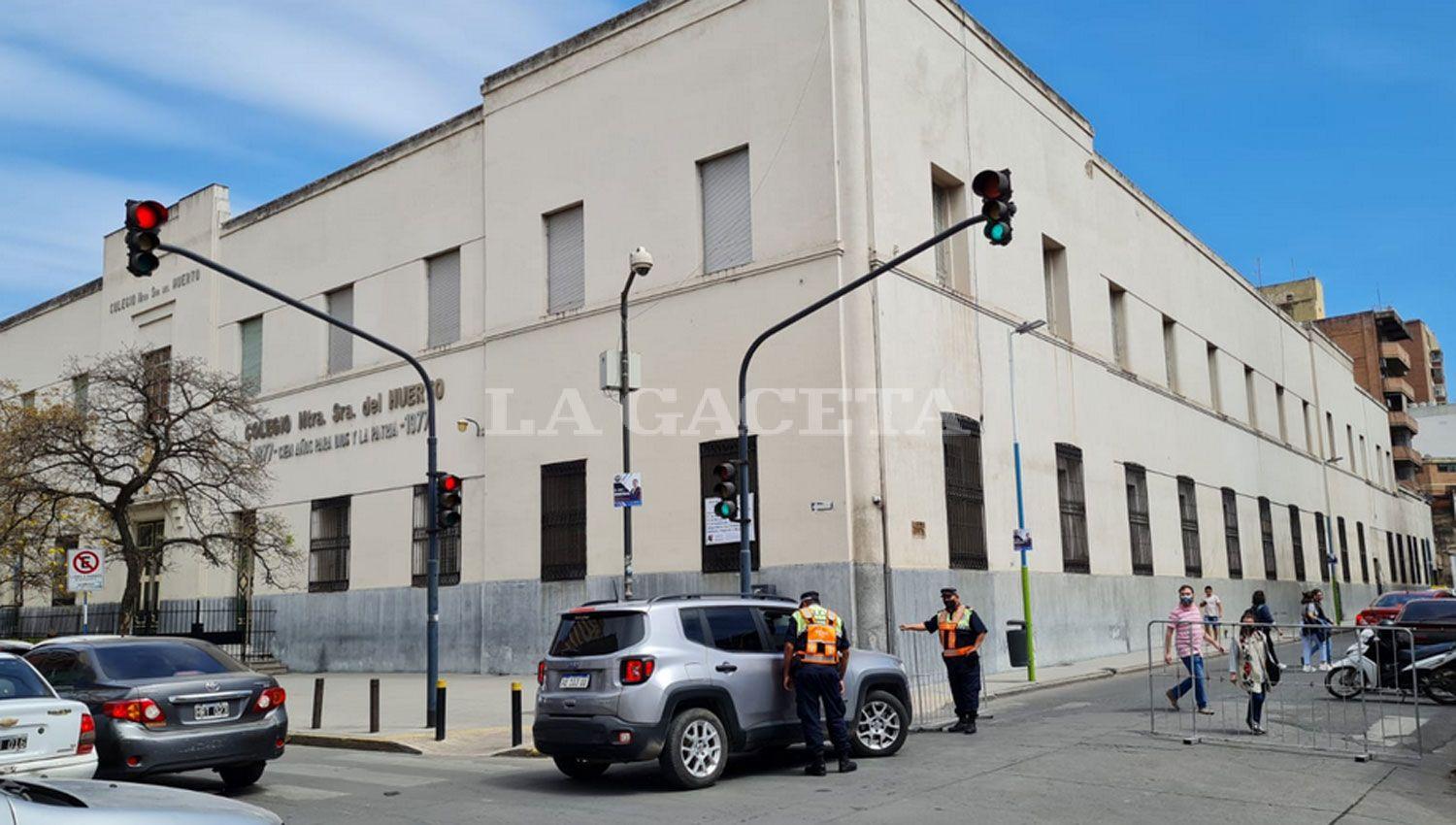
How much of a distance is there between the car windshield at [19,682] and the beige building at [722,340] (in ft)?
46.2

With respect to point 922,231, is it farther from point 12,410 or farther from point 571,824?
point 12,410

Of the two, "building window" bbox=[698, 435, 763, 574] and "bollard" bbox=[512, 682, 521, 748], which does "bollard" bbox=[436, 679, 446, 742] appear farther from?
"building window" bbox=[698, 435, 763, 574]

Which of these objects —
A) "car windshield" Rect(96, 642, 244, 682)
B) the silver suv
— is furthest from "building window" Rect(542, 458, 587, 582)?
"car windshield" Rect(96, 642, 244, 682)

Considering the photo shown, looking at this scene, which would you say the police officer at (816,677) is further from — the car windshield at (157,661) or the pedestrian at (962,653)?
the car windshield at (157,661)

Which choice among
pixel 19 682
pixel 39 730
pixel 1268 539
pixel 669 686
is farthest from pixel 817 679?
pixel 1268 539

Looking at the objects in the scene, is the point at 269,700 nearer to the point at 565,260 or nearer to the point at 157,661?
the point at 157,661

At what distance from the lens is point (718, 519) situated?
2367 centimetres

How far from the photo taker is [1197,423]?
39.6 m

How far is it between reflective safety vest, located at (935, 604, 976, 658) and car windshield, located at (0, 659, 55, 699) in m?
9.80

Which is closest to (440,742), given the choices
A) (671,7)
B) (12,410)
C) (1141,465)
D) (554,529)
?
(554,529)

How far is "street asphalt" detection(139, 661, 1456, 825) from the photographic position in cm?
997

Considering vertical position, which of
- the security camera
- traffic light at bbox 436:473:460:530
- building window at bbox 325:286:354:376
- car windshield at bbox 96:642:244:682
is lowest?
car windshield at bbox 96:642:244:682

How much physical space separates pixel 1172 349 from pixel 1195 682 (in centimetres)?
2575

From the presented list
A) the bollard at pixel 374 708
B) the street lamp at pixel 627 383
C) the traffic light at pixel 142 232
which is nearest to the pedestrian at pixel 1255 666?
the street lamp at pixel 627 383
